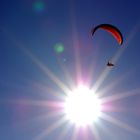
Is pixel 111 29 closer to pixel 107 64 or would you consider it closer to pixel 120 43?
pixel 120 43

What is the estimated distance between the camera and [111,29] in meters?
38.2

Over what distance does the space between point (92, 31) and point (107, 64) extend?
4.23 m

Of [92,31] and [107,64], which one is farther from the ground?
[92,31]

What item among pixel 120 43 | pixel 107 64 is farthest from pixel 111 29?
pixel 107 64

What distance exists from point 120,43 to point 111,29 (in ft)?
6.51

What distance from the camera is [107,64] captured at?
123 feet

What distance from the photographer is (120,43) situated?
38156 millimetres

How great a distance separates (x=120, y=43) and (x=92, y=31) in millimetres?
3690

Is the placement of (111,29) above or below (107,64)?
above
